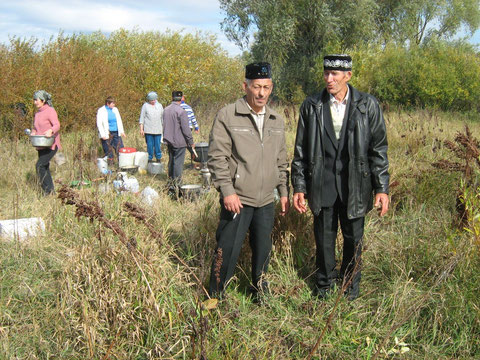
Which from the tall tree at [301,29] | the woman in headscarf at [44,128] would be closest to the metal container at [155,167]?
the woman in headscarf at [44,128]

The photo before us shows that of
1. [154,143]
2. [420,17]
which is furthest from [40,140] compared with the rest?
[420,17]

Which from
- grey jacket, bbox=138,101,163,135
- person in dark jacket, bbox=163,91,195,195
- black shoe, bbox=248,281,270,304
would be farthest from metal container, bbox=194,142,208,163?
black shoe, bbox=248,281,270,304

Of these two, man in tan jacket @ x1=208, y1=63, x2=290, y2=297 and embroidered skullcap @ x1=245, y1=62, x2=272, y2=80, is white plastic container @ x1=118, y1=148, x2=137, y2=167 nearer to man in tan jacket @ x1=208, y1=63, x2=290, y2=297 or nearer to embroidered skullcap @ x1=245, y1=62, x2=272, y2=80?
man in tan jacket @ x1=208, y1=63, x2=290, y2=297

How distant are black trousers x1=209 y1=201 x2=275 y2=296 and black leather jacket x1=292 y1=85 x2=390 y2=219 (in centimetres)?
35

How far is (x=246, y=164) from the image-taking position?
2930mm

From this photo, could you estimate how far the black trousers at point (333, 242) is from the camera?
3.05 metres

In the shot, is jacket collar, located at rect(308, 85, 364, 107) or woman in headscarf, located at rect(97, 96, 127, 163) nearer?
jacket collar, located at rect(308, 85, 364, 107)

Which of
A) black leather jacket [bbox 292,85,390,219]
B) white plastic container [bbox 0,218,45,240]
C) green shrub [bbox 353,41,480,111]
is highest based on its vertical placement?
green shrub [bbox 353,41,480,111]

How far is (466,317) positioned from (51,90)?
12.6 meters

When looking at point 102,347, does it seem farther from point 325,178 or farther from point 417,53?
point 417,53

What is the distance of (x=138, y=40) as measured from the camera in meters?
18.0

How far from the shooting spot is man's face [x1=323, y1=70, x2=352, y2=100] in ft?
9.50

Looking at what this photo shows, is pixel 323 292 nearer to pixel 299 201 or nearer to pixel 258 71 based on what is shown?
pixel 299 201

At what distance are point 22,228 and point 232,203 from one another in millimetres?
2520
